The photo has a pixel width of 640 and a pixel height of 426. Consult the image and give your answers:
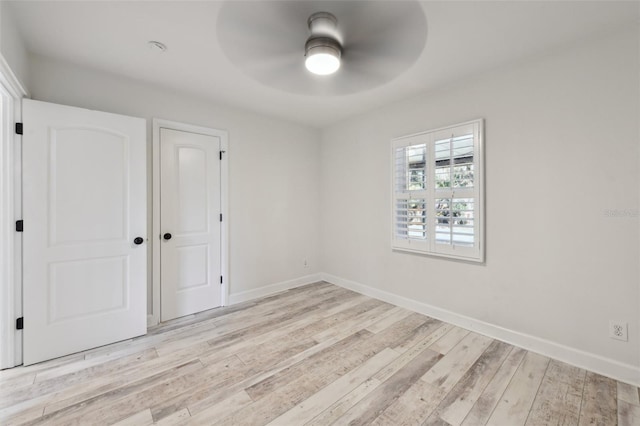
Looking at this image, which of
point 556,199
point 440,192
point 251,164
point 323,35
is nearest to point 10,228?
point 251,164

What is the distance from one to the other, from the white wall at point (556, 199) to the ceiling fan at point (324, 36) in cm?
147

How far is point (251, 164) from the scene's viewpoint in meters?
3.58

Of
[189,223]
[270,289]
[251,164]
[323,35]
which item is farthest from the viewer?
[270,289]

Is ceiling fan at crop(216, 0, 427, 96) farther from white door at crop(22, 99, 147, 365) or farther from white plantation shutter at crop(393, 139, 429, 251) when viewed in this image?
white door at crop(22, 99, 147, 365)

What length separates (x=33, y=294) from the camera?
2.12 meters

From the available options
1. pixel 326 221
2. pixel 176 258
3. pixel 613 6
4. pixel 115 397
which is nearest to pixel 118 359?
pixel 115 397

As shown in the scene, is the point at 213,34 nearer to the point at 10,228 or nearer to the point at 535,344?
the point at 10,228

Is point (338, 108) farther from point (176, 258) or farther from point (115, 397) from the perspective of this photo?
point (115, 397)

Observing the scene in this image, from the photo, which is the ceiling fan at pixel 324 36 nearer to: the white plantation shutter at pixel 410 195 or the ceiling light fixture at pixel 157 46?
the ceiling light fixture at pixel 157 46

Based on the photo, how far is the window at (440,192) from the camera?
2.60m

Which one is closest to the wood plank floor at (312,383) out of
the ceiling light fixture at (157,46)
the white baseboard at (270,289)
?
the white baseboard at (270,289)

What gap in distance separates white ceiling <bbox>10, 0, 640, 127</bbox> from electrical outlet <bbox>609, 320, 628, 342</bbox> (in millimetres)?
2111

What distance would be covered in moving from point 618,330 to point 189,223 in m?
3.89

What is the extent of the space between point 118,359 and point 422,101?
3806 millimetres
